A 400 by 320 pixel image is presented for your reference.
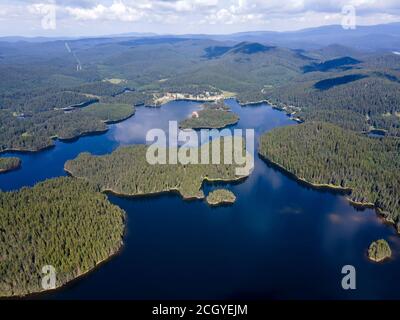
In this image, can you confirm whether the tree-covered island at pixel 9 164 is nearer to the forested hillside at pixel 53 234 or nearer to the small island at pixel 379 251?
the forested hillside at pixel 53 234

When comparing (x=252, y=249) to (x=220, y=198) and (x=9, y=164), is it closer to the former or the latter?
(x=220, y=198)

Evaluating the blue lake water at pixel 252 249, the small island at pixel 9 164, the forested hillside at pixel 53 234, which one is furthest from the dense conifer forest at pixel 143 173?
the small island at pixel 9 164

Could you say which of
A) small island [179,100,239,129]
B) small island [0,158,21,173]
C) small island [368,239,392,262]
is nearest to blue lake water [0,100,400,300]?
small island [368,239,392,262]

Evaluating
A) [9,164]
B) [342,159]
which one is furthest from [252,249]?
[9,164]

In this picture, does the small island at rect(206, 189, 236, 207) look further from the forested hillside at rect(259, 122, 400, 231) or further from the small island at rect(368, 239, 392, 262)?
the small island at rect(368, 239, 392, 262)
